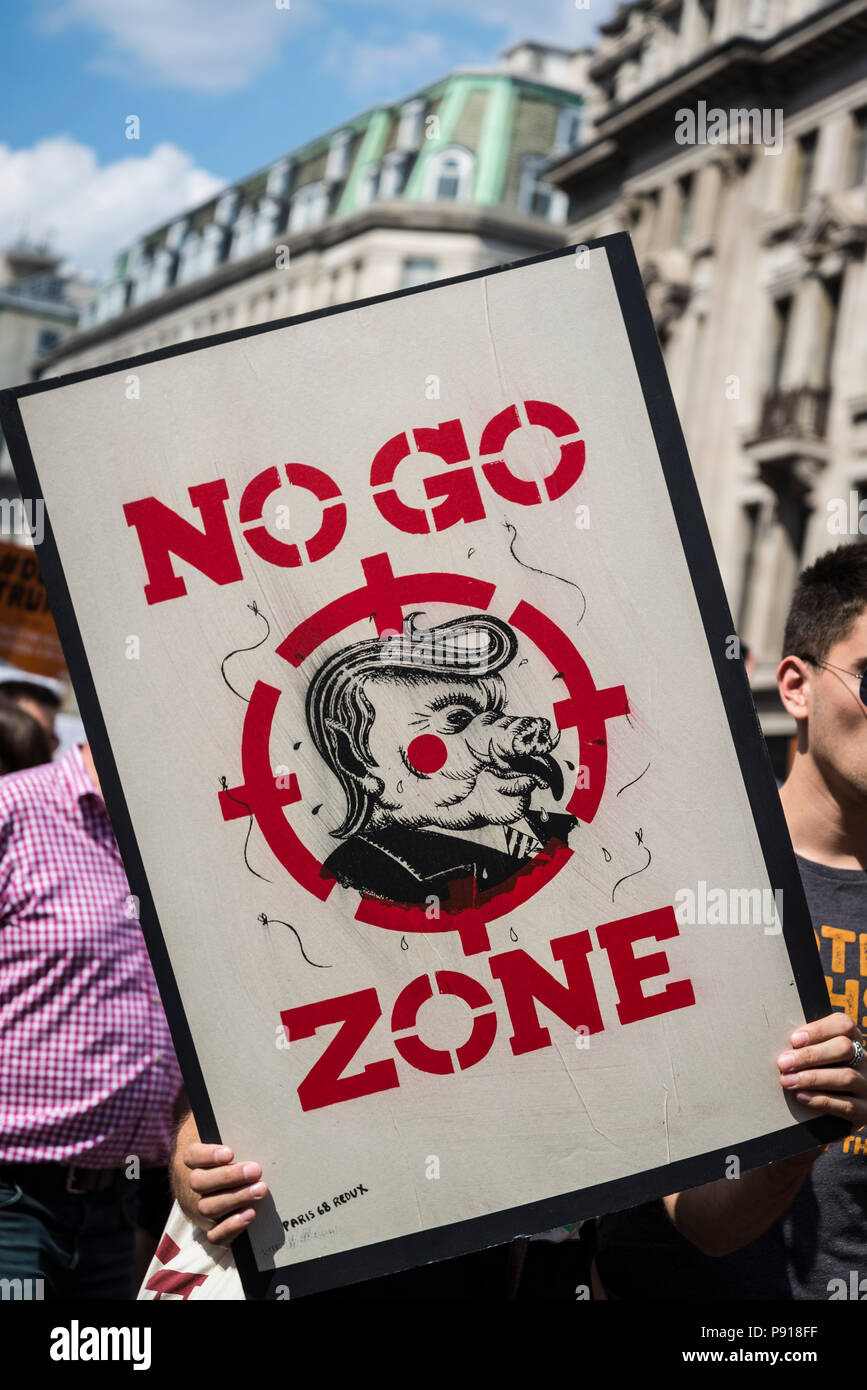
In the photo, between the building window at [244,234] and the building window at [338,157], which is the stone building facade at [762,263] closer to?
the building window at [338,157]

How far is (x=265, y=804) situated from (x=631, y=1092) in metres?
0.61

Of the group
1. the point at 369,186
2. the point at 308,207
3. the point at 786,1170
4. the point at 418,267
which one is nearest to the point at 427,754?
the point at 786,1170

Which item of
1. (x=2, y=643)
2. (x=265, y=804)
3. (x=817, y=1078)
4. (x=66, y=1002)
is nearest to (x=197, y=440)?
(x=265, y=804)

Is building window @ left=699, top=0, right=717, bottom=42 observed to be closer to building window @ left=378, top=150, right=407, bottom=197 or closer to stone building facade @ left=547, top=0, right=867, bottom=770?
stone building facade @ left=547, top=0, right=867, bottom=770

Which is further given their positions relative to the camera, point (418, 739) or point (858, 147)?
point (858, 147)

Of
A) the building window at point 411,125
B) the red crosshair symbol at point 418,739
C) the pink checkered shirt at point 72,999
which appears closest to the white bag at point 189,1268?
the red crosshair symbol at point 418,739

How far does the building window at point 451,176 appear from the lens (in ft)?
155

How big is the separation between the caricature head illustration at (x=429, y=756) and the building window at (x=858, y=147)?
21498 mm

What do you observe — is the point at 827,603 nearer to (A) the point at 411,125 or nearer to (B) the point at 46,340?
(A) the point at 411,125

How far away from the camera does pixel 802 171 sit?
2325cm

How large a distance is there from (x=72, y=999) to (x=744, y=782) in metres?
1.77
